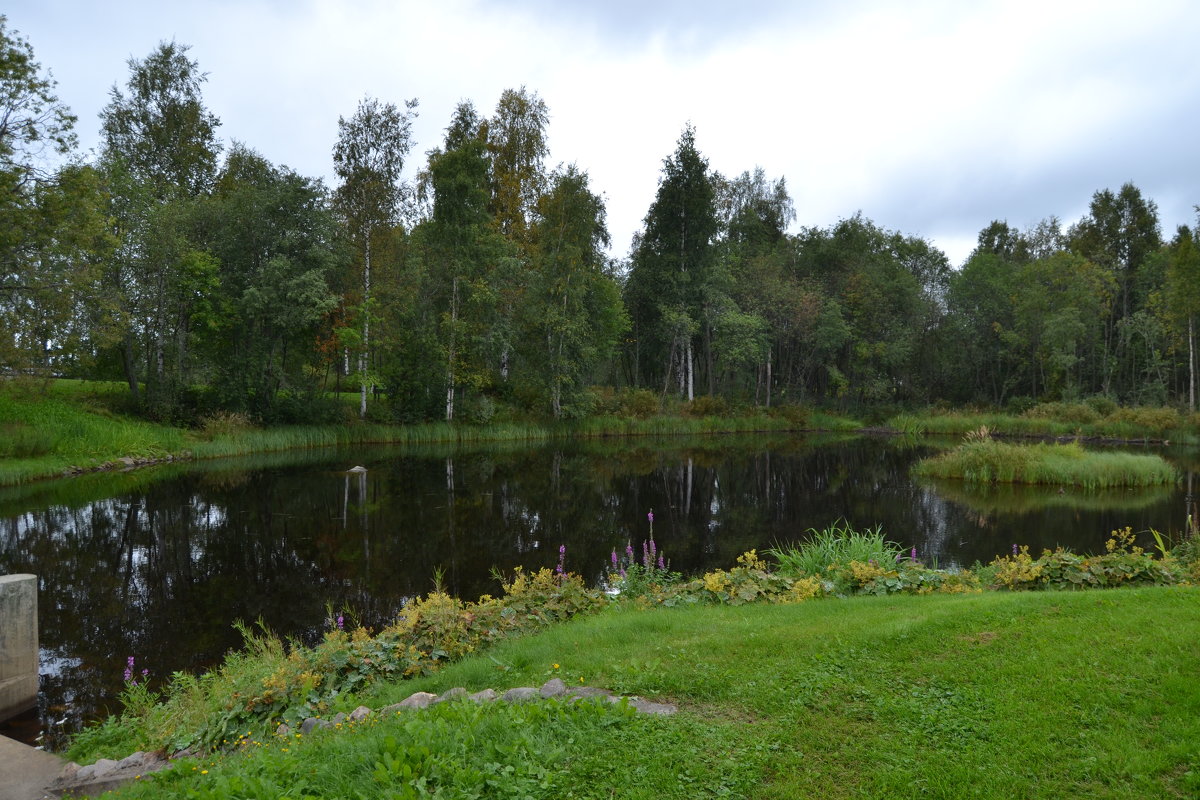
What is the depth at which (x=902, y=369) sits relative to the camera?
48375 millimetres

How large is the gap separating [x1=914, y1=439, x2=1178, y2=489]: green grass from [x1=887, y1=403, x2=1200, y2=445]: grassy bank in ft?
44.9

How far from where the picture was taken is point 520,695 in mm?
4426

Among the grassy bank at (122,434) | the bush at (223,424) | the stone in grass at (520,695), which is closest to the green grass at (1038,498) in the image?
the stone in grass at (520,695)

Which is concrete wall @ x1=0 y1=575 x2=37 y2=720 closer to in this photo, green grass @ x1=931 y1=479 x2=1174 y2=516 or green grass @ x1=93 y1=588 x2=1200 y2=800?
green grass @ x1=93 y1=588 x2=1200 y2=800

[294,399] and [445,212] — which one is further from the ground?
[445,212]

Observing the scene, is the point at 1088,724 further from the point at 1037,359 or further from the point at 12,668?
the point at 1037,359

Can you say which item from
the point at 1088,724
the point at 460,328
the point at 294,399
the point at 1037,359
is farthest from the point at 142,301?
the point at 1037,359

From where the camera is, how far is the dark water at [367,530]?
8.16m

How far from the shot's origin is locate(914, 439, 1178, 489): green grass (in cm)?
1928

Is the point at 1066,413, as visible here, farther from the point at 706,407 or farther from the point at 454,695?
the point at 454,695

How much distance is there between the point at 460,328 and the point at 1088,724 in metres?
29.0

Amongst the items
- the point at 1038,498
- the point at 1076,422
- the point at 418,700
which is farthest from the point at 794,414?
the point at 418,700

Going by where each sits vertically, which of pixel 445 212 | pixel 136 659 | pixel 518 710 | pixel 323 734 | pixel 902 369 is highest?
pixel 445 212

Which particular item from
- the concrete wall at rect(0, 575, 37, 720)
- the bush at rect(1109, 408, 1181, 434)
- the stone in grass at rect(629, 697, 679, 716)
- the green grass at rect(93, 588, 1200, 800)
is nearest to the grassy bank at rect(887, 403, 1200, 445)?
the bush at rect(1109, 408, 1181, 434)
